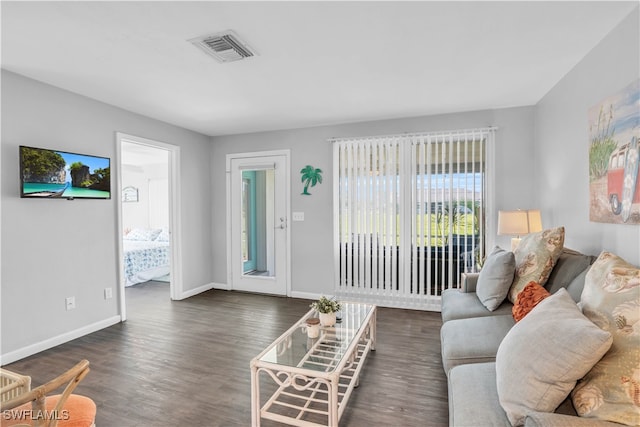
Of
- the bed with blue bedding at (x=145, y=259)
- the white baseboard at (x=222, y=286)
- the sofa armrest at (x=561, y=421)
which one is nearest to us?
the sofa armrest at (x=561, y=421)

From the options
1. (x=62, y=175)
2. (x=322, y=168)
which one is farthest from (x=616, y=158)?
(x=62, y=175)

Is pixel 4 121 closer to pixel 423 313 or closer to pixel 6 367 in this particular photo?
pixel 6 367

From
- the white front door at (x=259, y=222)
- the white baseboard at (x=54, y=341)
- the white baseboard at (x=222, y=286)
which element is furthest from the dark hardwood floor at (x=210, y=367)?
the white baseboard at (x=222, y=286)

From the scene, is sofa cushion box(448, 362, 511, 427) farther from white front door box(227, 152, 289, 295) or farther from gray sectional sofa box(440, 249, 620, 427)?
white front door box(227, 152, 289, 295)

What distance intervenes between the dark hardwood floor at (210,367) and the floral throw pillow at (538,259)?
3.03 feet

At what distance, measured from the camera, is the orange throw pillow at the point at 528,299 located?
6.51ft

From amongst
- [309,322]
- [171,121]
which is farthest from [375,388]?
[171,121]

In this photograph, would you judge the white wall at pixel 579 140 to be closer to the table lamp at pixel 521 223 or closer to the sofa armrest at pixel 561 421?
the table lamp at pixel 521 223

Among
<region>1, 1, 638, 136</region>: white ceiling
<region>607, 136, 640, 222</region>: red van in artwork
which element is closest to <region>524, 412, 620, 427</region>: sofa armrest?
<region>607, 136, 640, 222</region>: red van in artwork

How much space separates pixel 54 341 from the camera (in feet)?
10.0

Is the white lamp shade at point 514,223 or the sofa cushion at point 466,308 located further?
the white lamp shade at point 514,223

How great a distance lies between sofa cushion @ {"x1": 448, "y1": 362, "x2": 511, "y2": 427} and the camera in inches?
50.6

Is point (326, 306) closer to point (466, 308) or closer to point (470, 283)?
point (466, 308)

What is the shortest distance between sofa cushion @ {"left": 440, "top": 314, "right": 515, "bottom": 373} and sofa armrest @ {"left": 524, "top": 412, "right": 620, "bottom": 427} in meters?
0.68
